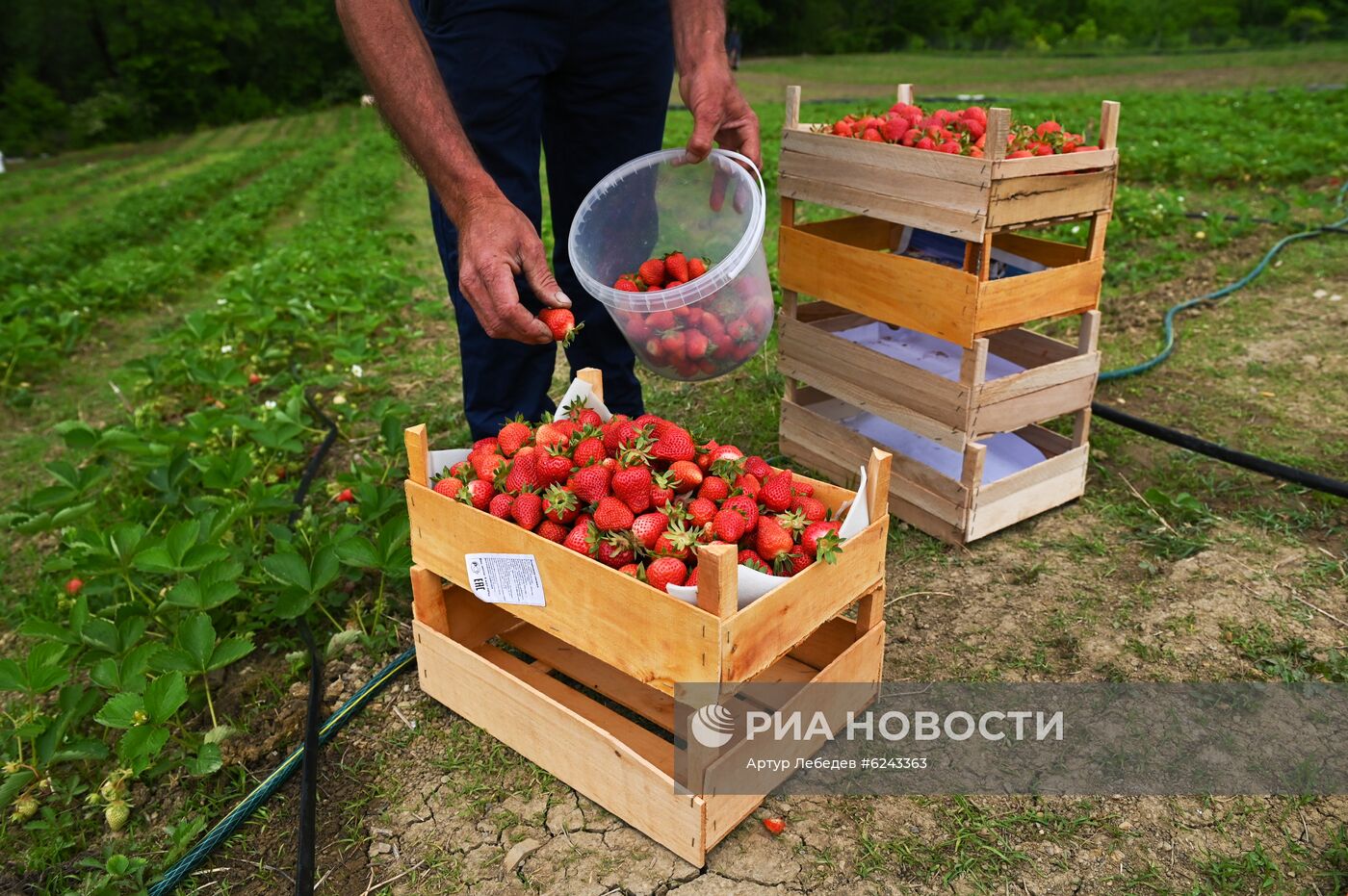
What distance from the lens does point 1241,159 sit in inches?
289

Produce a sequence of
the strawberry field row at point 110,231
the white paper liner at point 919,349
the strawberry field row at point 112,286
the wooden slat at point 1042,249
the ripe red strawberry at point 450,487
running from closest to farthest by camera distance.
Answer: the ripe red strawberry at point 450,487 < the wooden slat at point 1042,249 < the white paper liner at point 919,349 < the strawberry field row at point 112,286 < the strawberry field row at point 110,231

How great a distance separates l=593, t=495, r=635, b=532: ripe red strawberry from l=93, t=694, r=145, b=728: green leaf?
3.55ft

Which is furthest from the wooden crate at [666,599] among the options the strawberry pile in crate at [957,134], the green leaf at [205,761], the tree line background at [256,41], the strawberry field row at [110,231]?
the tree line background at [256,41]

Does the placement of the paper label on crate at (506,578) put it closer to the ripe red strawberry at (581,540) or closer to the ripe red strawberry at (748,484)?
the ripe red strawberry at (581,540)

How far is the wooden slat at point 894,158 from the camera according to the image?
244 cm

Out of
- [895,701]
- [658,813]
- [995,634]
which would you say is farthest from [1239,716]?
[658,813]

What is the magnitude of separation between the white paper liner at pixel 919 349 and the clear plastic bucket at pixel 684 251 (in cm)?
76

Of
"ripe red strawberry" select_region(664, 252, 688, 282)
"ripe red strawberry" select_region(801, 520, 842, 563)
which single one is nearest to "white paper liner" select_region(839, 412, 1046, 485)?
"ripe red strawberry" select_region(664, 252, 688, 282)

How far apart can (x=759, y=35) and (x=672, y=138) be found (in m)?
43.7

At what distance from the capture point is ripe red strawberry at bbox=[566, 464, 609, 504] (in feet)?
5.98

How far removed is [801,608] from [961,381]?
45.7 inches

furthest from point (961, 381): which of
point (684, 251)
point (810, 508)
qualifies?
point (810, 508)

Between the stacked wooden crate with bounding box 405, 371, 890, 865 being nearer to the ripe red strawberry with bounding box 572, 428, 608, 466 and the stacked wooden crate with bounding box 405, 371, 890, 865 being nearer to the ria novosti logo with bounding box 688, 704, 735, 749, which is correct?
the ria novosti logo with bounding box 688, 704, 735, 749

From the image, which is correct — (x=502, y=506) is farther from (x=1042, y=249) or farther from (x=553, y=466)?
(x=1042, y=249)
